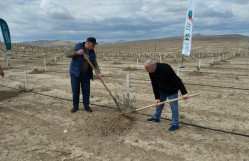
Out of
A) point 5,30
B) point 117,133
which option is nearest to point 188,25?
point 117,133

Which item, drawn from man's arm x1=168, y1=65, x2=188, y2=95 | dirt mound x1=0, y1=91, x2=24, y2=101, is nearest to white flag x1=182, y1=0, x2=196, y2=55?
man's arm x1=168, y1=65, x2=188, y2=95

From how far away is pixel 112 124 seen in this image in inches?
170

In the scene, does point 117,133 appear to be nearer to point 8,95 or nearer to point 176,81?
point 176,81

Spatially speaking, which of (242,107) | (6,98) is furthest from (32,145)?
(242,107)

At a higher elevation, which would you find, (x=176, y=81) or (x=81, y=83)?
(x=176, y=81)

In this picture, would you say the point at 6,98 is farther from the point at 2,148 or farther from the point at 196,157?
the point at 196,157

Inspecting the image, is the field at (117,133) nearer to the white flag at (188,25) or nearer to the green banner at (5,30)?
the white flag at (188,25)

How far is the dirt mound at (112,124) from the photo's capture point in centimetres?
417

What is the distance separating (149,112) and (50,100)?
140 inches

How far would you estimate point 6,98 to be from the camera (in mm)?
6645

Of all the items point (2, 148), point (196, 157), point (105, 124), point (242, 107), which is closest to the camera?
point (196, 157)

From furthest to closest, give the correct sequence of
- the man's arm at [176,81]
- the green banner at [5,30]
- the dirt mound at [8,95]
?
the green banner at [5,30], the dirt mound at [8,95], the man's arm at [176,81]

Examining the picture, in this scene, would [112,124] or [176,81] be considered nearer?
[176,81]

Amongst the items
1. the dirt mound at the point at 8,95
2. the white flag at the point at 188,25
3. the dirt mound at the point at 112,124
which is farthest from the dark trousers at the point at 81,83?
the white flag at the point at 188,25
